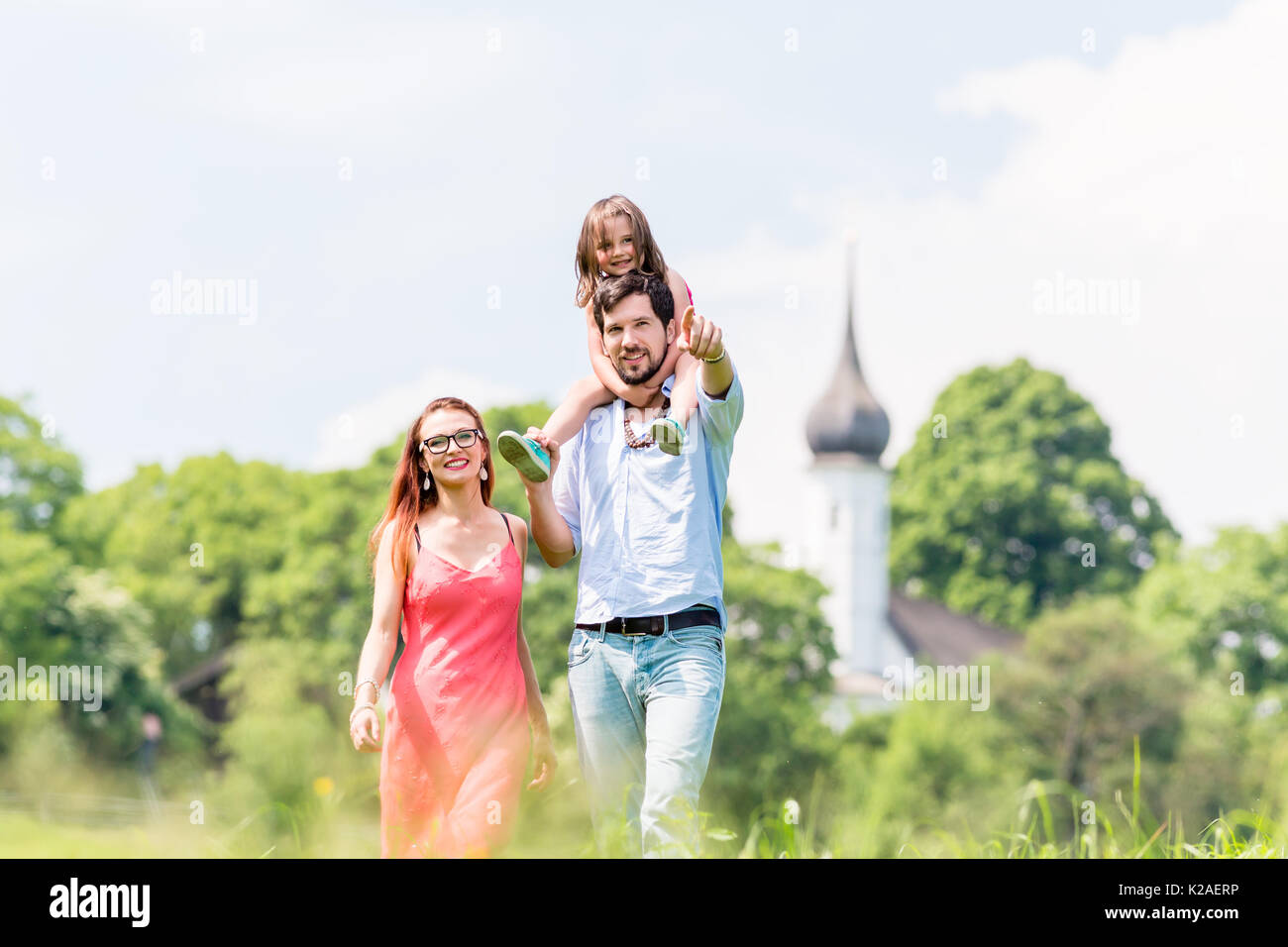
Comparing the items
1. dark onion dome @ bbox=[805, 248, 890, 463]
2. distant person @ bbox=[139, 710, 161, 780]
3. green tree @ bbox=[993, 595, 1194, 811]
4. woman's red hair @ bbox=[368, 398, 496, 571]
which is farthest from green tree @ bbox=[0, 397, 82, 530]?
woman's red hair @ bbox=[368, 398, 496, 571]

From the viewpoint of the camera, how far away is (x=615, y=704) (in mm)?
3805

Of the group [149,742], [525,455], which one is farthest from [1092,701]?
[525,455]

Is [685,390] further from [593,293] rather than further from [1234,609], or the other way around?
[1234,609]

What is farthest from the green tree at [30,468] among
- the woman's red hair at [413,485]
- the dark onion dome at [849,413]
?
the woman's red hair at [413,485]

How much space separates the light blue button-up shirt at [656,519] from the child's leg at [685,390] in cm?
2

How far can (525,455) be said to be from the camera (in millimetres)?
3697

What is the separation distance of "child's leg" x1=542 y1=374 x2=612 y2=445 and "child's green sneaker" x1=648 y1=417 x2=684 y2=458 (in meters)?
0.28

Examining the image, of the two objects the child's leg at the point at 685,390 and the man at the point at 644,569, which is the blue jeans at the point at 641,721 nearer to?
the man at the point at 644,569

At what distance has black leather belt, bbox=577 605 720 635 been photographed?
3.77 m

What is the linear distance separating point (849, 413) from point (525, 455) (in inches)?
1992

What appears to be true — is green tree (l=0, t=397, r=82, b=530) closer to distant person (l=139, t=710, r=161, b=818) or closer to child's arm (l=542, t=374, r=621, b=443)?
distant person (l=139, t=710, r=161, b=818)

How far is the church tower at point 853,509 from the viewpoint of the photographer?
53656 mm
